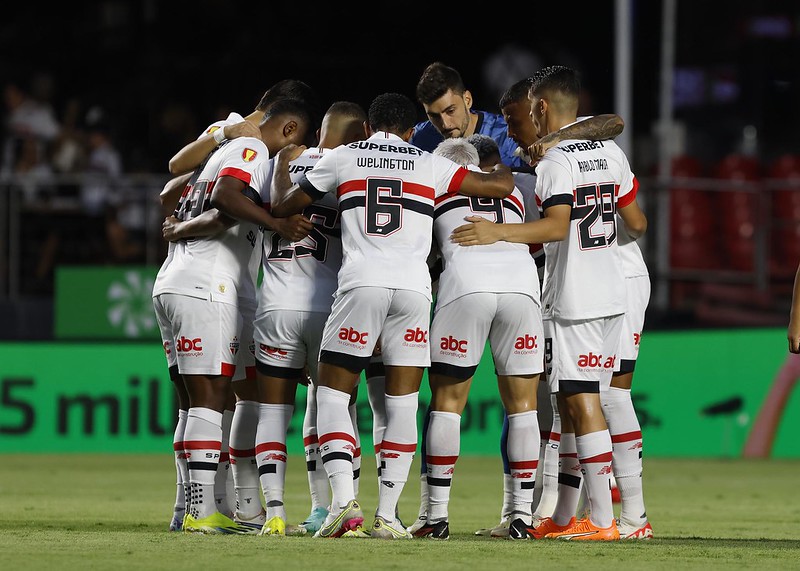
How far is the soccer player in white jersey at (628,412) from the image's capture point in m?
7.27

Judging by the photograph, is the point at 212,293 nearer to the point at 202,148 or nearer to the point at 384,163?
the point at 202,148

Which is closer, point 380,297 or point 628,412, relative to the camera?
point 380,297

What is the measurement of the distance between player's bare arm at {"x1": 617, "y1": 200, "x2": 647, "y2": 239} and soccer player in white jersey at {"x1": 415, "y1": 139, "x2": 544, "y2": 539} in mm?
640

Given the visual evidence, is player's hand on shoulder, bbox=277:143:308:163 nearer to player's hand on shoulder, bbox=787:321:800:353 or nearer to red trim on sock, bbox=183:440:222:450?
red trim on sock, bbox=183:440:222:450

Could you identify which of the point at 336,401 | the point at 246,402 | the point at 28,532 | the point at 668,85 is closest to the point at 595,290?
the point at 336,401

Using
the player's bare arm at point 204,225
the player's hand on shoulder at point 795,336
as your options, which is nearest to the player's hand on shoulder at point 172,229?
the player's bare arm at point 204,225

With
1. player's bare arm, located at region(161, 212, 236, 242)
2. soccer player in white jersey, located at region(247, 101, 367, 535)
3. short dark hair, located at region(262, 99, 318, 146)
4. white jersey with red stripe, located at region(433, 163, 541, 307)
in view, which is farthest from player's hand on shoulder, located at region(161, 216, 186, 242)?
white jersey with red stripe, located at region(433, 163, 541, 307)

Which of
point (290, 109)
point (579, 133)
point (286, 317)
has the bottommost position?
point (286, 317)

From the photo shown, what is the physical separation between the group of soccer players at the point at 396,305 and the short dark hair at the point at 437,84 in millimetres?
493

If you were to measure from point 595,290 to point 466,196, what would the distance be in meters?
0.82

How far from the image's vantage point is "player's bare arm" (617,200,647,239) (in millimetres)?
7395

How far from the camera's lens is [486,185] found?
7023 millimetres

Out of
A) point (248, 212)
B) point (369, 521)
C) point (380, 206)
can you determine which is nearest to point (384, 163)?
point (380, 206)

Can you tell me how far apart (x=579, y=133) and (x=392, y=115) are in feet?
3.30
